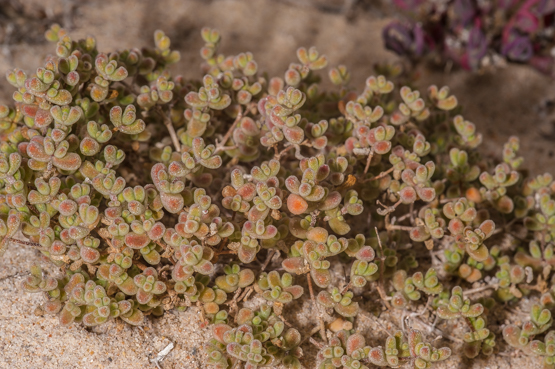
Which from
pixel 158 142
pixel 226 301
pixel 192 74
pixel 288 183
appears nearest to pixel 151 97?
pixel 158 142

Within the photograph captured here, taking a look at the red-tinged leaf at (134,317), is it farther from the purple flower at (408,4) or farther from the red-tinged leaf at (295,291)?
the purple flower at (408,4)

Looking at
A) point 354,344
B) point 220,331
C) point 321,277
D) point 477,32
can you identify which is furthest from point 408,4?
point 220,331

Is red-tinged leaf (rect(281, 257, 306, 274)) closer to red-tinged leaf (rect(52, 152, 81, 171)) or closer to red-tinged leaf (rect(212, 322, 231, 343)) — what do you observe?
red-tinged leaf (rect(212, 322, 231, 343))

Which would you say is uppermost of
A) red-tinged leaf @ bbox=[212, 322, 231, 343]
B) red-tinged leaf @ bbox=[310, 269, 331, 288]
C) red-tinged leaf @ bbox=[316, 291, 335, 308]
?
red-tinged leaf @ bbox=[310, 269, 331, 288]

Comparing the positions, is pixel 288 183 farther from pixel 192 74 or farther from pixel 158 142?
pixel 192 74

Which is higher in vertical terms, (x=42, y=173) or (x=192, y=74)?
(x=42, y=173)

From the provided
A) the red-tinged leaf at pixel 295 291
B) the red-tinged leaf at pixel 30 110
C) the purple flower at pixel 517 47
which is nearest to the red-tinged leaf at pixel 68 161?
the red-tinged leaf at pixel 30 110

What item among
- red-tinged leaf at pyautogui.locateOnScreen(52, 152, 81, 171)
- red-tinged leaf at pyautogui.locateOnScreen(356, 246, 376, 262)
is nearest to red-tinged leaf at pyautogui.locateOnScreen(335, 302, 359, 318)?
red-tinged leaf at pyautogui.locateOnScreen(356, 246, 376, 262)
